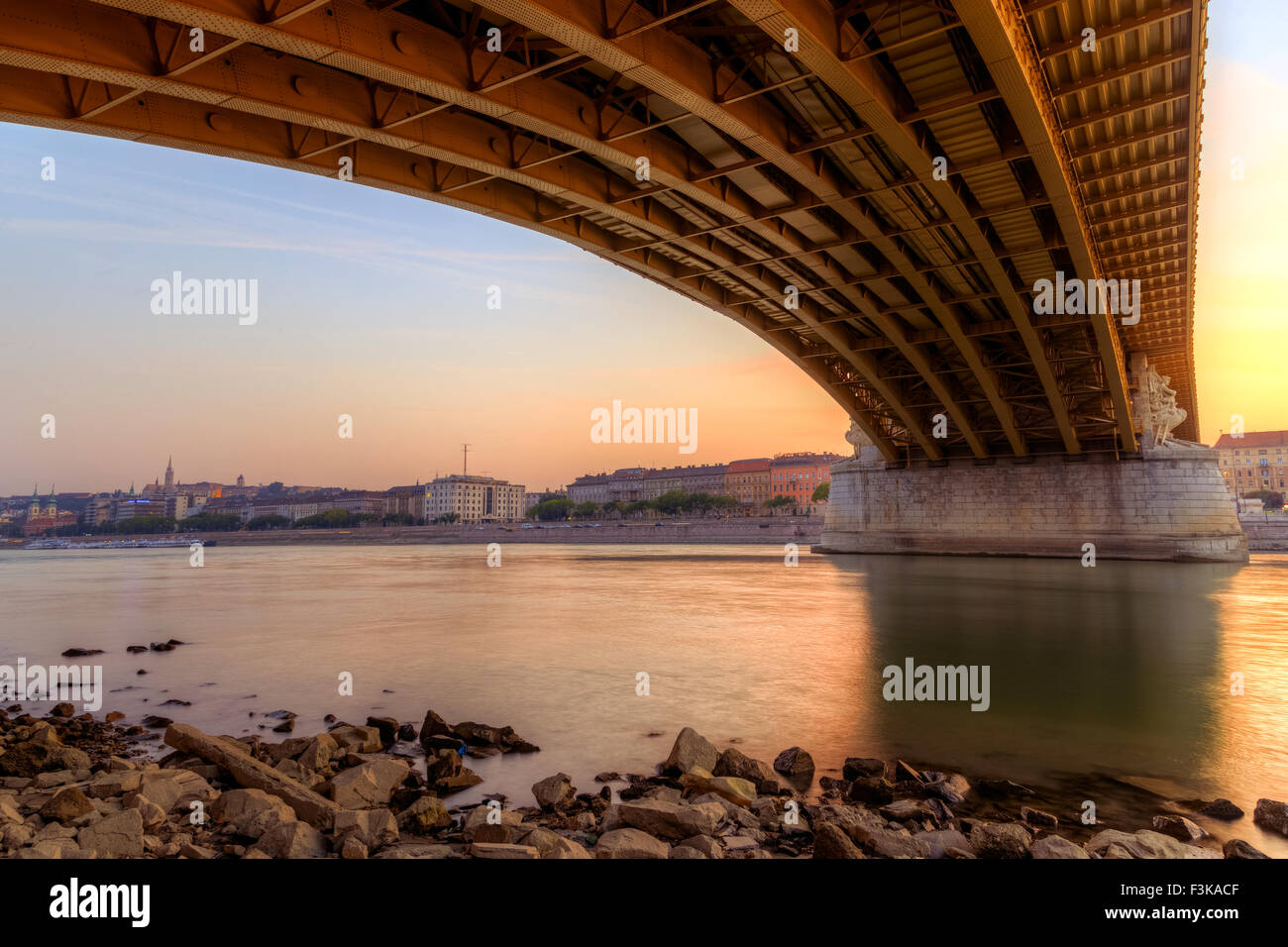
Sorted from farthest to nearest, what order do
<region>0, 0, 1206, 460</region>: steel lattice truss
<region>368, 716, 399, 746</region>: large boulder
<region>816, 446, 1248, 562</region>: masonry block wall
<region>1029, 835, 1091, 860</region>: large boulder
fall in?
<region>816, 446, 1248, 562</region>: masonry block wall, <region>0, 0, 1206, 460</region>: steel lattice truss, <region>368, 716, 399, 746</region>: large boulder, <region>1029, 835, 1091, 860</region>: large boulder

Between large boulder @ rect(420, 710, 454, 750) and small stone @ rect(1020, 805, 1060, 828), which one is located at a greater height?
small stone @ rect(1020, 805, 1060, 828)

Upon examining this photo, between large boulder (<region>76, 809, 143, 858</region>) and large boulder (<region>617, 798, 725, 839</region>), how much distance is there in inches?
114

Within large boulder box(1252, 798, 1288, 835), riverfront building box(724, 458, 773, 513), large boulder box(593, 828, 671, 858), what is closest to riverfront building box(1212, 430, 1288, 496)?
riverfront building box(724, 458, 773, 513)

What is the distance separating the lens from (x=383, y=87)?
43.7 feet

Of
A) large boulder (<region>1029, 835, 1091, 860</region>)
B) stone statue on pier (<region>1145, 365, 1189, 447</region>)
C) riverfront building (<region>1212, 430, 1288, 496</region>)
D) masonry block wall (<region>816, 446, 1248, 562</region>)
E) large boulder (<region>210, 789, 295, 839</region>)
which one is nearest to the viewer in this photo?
large boulder (<region>1029, 835, 1091, 860</region>)

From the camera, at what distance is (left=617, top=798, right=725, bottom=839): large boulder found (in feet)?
14.7

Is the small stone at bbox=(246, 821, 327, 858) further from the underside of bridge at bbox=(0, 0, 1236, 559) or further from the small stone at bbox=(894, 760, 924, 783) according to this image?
the underside of bridge at bbox=(0, 0, 1236, 559)

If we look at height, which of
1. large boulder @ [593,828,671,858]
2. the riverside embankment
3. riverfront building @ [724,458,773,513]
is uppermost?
riverfront building @ [724,458,773,513]

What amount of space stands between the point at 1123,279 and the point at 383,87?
2605 centimetres

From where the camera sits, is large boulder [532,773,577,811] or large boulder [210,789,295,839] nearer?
large boulder [210,789,295,839]

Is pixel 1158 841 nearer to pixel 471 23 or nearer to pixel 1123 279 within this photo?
pixel 471 23

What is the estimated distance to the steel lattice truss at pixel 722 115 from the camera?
421 inches

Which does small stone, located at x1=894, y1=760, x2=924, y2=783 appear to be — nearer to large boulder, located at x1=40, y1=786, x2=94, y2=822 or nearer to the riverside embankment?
large boulder, located at x1=40, y1=786, x2=94, y2=822

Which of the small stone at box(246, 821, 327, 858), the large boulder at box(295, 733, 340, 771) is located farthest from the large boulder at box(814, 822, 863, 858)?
the large boulder at box(295, 733, 340, 771)
